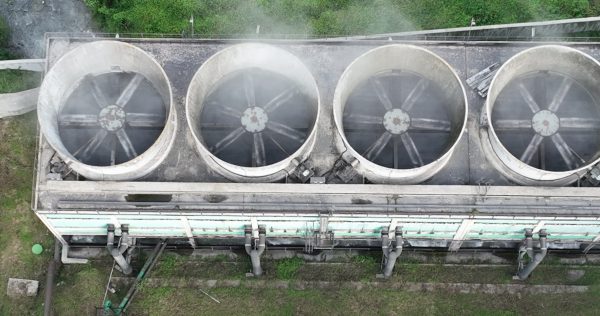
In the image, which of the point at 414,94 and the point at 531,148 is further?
the point at 414,94

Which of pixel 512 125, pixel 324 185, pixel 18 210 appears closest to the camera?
pixel 324 185

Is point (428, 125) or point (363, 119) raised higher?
point (428, 125)

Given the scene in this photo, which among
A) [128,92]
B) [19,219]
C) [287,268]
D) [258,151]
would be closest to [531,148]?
[258,151]

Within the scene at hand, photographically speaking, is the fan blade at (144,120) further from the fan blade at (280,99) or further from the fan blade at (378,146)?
the fan blade at (378,146)

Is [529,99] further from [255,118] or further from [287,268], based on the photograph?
[287,268]

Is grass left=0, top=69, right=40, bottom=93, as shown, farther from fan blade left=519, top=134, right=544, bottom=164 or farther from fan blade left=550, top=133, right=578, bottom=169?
fan blade left=550, top=133, right=578, bottom=169

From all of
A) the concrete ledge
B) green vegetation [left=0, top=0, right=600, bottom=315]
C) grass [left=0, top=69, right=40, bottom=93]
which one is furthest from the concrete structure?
grass [left=0, top=69, right=40, bottom=93]

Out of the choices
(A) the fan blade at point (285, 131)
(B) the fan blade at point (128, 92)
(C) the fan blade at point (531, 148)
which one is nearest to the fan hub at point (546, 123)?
(C) the fan blade at point (531, 148)
